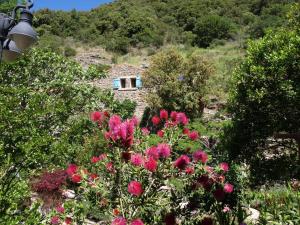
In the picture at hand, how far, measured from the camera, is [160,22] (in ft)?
133

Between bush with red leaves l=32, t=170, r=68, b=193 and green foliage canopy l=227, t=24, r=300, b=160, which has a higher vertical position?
green foliage canopy l=227, t=24, r=300, b=160

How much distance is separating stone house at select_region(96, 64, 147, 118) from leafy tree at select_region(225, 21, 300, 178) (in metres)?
12.4

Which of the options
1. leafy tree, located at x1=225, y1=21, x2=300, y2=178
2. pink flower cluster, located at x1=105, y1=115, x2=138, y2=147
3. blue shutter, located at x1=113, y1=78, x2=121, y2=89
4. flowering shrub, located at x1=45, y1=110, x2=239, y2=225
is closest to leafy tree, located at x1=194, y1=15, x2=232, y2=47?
blue shutter, located at x1=113, y1=78, x2=121, y2=89

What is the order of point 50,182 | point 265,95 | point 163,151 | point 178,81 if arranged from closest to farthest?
point 163,151, point 265,95, point 50,182, point 178,81

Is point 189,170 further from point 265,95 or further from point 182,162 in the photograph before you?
point 265,95

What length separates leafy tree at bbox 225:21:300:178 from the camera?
26.6 feet

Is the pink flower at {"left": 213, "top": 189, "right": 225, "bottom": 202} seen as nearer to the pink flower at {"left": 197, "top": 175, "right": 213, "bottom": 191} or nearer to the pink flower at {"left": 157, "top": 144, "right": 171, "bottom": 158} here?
the pink flower at {"left": 197, "top": 175, "right": 213, "bottom": 191}

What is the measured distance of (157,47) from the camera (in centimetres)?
3450

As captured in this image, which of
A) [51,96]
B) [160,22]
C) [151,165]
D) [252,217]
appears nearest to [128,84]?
[51,96]

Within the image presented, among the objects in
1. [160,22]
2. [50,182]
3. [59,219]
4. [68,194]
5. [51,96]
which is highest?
[160,22]

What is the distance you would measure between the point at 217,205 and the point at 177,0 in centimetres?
4412

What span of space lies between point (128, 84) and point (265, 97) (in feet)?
47.4

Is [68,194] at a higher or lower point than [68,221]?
lower

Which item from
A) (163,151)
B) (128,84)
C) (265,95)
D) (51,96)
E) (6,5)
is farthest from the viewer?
(128,84)
